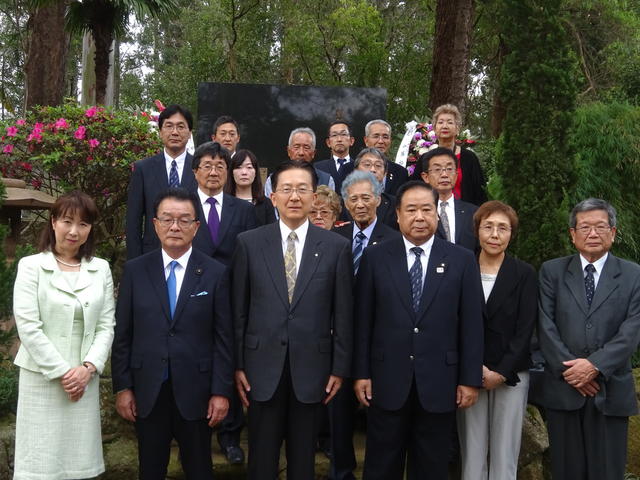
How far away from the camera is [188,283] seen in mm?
3562

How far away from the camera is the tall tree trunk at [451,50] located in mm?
10609

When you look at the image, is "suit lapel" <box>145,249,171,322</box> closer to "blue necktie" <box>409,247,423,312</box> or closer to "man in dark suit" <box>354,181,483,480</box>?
"man in dark suit" <box>354,181,483,480</box>

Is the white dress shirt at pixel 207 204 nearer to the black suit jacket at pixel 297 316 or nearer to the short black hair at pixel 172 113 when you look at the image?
the short black hair at pixel 172 113

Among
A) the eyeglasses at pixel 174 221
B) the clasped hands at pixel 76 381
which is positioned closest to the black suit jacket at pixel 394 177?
the eyeglasses at pixel 174 221

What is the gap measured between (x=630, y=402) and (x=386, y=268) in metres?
1.55

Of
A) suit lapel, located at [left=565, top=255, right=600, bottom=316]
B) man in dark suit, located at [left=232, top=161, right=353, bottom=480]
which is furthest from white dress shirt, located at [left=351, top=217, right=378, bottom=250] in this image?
suit lapel, located at [left=565, top=255, right=600, bottom=316]

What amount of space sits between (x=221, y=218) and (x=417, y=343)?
152 cm

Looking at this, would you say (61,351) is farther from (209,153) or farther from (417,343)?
(417,343)

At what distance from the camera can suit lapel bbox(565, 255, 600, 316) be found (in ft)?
12.8

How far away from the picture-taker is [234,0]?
17.2 meters

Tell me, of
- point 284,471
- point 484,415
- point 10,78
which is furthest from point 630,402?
point 10,78

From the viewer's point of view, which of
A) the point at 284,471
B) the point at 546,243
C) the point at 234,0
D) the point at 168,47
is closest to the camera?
the point at 284,471

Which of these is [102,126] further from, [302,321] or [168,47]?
[168,47]

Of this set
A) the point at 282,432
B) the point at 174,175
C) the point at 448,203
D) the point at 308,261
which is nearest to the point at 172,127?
the point at 174,175
